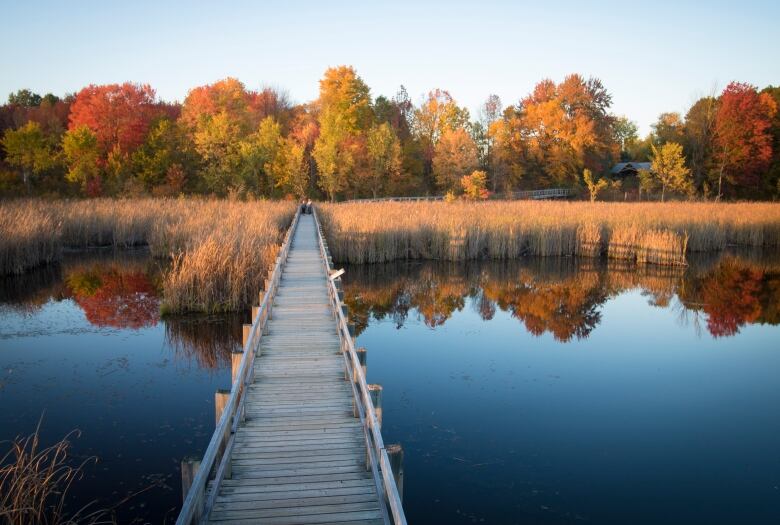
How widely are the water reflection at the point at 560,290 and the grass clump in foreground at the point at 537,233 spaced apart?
69 centimetres

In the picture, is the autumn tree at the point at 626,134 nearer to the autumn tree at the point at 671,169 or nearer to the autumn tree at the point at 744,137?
the autumn tree at the point at 744,137

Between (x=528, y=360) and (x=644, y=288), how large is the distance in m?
8.41

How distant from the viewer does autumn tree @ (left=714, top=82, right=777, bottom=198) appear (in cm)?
4709

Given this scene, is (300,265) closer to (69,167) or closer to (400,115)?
(69,167)

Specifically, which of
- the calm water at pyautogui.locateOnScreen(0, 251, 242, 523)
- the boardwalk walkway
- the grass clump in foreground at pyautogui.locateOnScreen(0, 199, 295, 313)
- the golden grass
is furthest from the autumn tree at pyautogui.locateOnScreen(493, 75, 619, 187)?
the golden grass

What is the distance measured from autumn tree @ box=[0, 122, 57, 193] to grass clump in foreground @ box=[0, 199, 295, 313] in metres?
18.5

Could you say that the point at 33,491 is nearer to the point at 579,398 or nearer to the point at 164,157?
the point at 579,398

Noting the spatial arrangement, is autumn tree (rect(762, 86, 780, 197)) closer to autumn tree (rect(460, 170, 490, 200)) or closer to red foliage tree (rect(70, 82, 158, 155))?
autumn tree (rect(460, 170, 490, 200))

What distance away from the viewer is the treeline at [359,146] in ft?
133

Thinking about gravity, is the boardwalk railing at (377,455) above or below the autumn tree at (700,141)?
below

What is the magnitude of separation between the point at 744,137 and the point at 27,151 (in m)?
58.3

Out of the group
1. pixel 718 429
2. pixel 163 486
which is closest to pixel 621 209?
pixel 718 429

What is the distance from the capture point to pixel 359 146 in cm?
4488

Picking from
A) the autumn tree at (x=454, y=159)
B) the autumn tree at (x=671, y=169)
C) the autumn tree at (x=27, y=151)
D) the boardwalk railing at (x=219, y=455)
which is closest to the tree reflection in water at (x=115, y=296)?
the boardwalk railing at (x=219, y=455)
